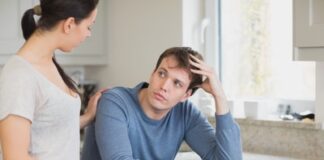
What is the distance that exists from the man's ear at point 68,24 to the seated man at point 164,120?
0.40 metres

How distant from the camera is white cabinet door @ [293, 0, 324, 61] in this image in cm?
186

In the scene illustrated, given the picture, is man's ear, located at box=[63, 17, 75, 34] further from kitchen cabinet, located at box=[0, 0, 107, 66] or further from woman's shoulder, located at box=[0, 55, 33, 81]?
kitchen cabinet, located at box=[0, 0, 107, 66]

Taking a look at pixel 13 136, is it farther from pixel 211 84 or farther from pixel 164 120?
pixel 211 84

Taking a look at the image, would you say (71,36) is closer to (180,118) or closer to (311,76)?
(180,118)

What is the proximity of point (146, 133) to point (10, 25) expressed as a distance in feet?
4.79

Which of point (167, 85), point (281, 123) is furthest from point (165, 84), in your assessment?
point (281, 123)

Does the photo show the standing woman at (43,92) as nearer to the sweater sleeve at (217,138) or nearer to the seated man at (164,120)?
the seated man at (164,120)

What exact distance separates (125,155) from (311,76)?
1.36 metres

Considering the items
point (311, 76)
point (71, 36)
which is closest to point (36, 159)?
point (71, 36)

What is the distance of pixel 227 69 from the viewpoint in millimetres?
2818

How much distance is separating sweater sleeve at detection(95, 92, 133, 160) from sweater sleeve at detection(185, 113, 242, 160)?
11.4 inches

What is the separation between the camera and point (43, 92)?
3.80ft

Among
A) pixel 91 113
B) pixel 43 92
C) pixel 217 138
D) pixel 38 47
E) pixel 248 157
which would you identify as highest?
pixel 38 47

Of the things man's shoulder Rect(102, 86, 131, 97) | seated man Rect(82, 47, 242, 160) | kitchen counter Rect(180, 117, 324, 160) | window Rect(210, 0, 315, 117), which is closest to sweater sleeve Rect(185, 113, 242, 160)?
seated man Rect(82, 47, 242, 160)
